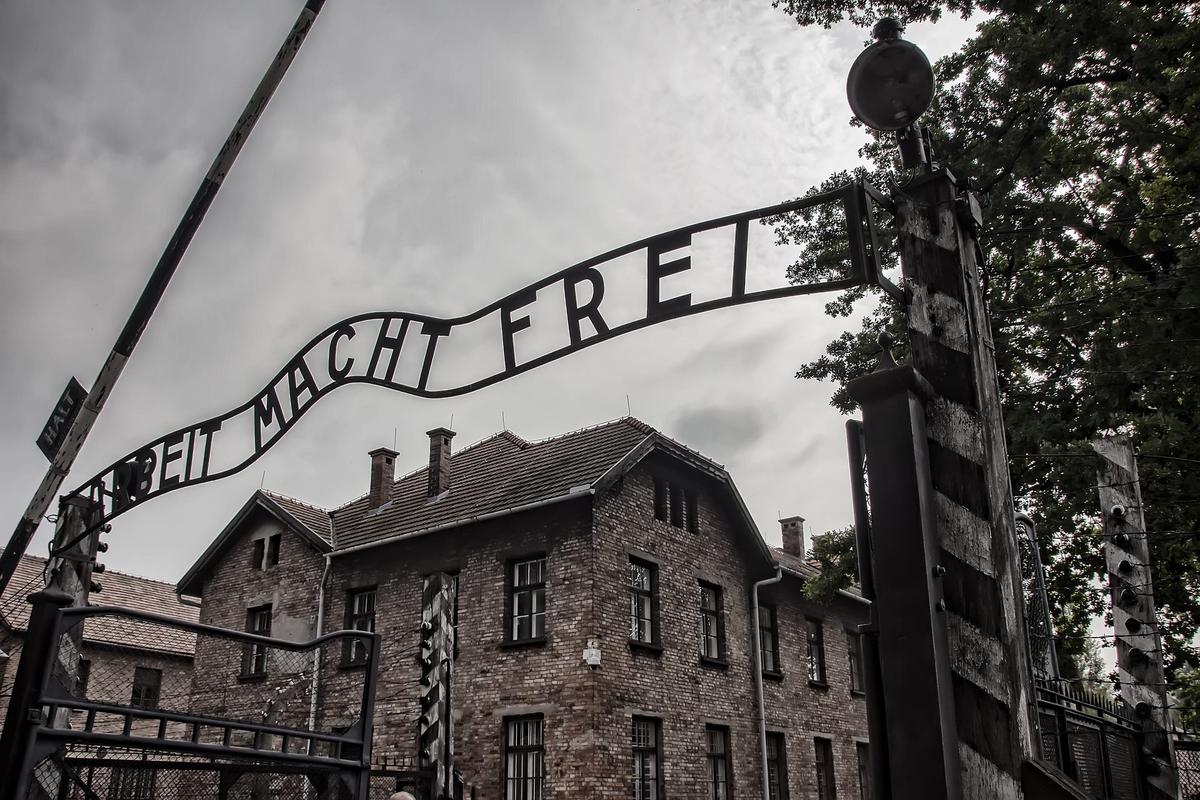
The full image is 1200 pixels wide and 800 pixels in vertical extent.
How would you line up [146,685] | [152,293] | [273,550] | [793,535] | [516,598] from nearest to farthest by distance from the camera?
[152,293], [516,598], [273,550], [146,685], [793,535]

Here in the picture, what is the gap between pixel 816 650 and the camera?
2420 centimetres

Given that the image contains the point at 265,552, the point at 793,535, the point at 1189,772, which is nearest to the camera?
the point at 1189,772

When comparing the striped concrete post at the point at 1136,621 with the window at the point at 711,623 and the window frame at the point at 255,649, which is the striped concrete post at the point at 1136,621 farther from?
the window frame at the point at 255,649

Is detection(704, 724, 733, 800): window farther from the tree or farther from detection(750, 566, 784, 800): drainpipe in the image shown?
the tree

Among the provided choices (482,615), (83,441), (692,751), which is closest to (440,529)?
(482,615)

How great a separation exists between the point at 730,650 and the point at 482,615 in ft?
18.8

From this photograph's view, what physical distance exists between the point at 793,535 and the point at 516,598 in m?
13.5

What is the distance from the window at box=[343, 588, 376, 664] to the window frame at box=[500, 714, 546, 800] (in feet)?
14.5

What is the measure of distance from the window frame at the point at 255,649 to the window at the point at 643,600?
9.23m

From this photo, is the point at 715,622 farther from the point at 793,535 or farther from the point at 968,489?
the point at 968,489

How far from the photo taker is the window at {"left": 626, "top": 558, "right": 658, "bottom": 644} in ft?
60.3

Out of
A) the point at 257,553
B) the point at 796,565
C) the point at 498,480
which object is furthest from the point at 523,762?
the point at 796,565

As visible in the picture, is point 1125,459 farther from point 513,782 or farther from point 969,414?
point 513,782

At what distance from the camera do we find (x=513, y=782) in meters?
17.0
